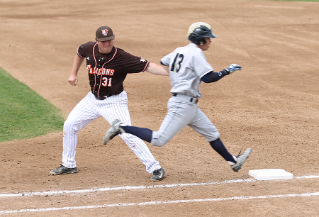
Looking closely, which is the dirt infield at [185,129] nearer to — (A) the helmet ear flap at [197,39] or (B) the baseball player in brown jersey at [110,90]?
(B) the baseball player in brown jersey at [110,90]

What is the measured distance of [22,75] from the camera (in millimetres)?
12297

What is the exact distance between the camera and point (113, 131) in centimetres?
563

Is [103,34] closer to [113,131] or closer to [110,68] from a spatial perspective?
[110,68]

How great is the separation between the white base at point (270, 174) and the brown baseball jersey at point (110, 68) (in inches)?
77.3

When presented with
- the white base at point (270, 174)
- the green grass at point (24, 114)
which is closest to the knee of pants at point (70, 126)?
the green grass at point (24, 114)

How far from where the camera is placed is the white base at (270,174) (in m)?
5.95

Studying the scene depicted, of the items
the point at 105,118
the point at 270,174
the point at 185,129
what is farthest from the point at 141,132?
the point at 185,129

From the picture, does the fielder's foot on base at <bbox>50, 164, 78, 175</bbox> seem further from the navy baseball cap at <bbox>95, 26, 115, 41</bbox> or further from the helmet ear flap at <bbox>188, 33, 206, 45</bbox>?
the helmet ear flap at <bbox>188, 33, 206, 45</bbox>

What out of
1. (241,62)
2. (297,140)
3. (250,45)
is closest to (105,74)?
(297,140)

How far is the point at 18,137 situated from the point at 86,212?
3548 millimetres

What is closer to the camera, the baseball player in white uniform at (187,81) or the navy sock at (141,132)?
the baseball player in white uniform at (187,81)

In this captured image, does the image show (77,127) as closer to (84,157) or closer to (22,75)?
(84,157)

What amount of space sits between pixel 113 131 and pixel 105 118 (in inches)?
21.8

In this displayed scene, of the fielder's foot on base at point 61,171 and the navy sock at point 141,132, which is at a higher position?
the navy sock at point 141,132
